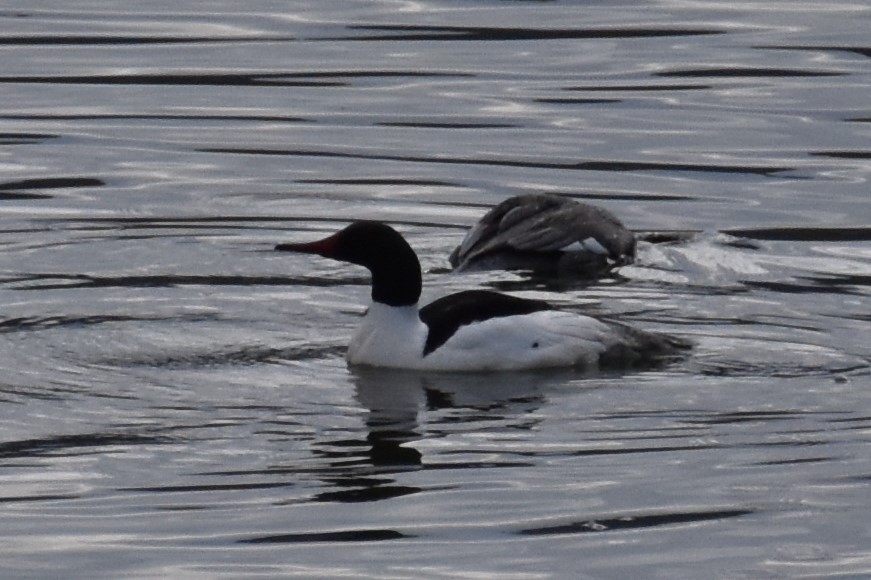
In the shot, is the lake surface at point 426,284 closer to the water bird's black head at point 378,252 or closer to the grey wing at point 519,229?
the grey wing at point 519,229

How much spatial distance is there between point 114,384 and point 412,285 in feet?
6.16

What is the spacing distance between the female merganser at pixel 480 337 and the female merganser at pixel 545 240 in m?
2.97

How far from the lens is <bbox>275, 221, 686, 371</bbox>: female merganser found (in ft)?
43.9

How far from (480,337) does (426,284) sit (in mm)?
3044

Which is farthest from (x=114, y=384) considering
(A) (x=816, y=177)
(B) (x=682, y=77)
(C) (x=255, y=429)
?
(B) (x=682, y=77)

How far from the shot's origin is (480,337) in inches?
526

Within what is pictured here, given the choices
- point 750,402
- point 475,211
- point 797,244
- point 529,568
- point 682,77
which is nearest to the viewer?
point 529,568

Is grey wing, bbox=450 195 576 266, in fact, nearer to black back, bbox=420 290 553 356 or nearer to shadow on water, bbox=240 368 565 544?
black back, bbox=420 290 553 356

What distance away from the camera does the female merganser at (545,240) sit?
54.9 ft

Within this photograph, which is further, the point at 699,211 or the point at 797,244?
the point at 699,211

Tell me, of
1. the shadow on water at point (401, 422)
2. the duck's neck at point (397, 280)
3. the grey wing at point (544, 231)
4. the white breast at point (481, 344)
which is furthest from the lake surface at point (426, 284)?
the duck's neck at point (397, 280)

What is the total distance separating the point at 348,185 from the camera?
19.4m

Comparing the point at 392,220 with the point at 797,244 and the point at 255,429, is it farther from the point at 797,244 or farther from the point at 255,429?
the point at 255,429

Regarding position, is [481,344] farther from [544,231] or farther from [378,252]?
[544,231]
